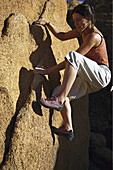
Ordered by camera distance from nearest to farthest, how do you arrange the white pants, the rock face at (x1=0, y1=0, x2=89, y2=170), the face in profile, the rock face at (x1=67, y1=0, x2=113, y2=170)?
the rock face at (x1=0, y1=0, x2=89, y2=170) → the white pants → the face in profile → the rock face at (x1=67, y1=0, x2=113, y2=170)

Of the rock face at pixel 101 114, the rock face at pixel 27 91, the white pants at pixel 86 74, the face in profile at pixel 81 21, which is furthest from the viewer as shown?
the rock face at pixel 101 114

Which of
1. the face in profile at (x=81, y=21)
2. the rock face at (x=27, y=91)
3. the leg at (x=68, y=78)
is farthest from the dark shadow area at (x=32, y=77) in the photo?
the face in profile at (x=81, y=21)

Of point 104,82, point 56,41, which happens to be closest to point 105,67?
point 104,82

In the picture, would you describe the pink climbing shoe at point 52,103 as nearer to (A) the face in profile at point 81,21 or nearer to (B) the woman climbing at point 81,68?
(B) the woman climbing at point 81,68

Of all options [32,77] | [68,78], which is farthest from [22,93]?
[68,78]

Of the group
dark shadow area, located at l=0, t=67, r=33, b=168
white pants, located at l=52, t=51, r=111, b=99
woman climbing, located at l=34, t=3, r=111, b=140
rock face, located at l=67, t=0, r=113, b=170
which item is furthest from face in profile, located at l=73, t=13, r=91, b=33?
rock face, located at l=67, t=0, r=113, b=170

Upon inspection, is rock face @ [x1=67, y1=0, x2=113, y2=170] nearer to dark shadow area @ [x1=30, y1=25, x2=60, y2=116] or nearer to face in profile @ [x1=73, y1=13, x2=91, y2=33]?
dark shadow area @ [x1=30, y1=25, x2=60, y2=116]

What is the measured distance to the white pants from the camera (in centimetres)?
157

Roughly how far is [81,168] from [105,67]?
136 centimetres

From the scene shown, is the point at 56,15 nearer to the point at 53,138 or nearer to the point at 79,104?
the point at 79,104

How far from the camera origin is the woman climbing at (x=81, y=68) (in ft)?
5.06

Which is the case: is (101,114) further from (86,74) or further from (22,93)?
(22,93)

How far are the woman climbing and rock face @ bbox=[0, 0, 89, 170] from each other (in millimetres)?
118

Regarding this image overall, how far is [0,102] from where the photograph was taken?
1.41m
